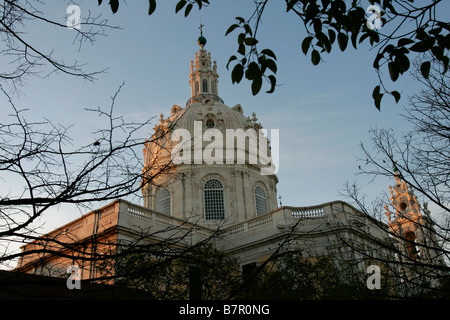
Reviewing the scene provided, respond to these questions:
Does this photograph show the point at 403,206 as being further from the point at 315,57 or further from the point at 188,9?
the point at 188,9

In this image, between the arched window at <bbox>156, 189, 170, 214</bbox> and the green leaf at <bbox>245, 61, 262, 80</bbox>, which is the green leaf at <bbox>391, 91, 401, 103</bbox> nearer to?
the green leaf at <bbox>245, 61, 262, 80</bbox>

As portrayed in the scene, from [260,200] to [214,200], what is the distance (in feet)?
13.9

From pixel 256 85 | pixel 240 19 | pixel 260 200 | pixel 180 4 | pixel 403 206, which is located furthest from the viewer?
pixel 403 206

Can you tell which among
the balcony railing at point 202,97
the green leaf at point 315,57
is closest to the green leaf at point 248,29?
the green leaf at point 315,57

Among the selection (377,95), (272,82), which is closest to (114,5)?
(272,82)

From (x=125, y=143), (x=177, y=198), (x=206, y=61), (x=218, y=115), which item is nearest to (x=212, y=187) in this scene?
(x=177, y=198)

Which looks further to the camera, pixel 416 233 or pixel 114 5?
pixel 416 233

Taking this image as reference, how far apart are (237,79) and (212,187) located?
90.1 feet

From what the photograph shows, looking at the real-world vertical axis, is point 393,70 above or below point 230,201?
below

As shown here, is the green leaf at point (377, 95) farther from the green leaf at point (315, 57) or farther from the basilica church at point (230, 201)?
the basilica church at point (230, 201)

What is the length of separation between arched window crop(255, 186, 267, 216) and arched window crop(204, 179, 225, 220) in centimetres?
329

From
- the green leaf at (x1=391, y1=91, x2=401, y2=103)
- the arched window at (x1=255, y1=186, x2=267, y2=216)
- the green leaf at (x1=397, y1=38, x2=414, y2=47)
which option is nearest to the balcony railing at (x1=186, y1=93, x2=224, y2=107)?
the arched window at (x1=255, y1=186, x2=267, y2=216)

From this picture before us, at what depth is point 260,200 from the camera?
33.0 metres

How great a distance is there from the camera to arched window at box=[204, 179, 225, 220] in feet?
99.2
